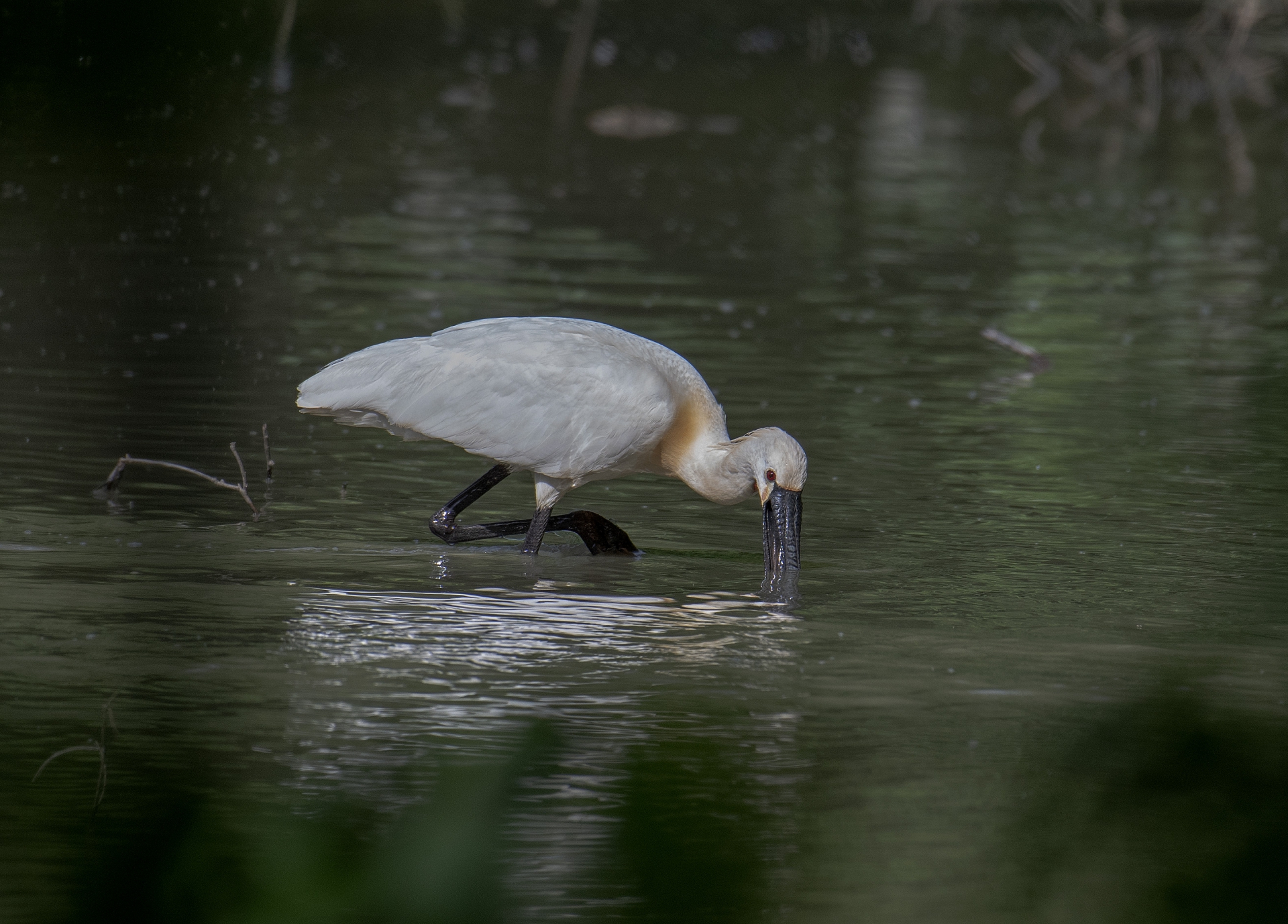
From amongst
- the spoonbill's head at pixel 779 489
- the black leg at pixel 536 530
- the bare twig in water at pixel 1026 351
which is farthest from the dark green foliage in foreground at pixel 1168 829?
the bare twig in water at pixel 1026 351

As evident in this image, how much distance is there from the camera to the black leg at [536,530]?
724cm

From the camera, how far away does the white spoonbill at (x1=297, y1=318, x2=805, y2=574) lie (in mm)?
6875

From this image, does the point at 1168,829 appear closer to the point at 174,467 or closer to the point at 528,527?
the point at 528,527

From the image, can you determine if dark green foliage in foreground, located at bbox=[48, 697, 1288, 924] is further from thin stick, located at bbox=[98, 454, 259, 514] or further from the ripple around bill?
thin stick, located at bbox=[98, 454, 259, 514]

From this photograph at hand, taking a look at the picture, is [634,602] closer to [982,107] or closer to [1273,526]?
[1273,526]

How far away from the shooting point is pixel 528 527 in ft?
24.2

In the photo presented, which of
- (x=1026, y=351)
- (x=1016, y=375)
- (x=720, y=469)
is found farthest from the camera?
Result: (x=1016, y=375)

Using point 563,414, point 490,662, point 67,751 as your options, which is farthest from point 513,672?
point 67,751

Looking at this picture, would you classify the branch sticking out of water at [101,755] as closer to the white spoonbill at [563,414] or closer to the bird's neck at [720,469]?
the white spoonbill at [563,414]

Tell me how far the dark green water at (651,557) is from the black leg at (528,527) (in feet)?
0.33

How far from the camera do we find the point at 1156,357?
12.1 metres

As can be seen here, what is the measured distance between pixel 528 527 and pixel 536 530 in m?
0.12

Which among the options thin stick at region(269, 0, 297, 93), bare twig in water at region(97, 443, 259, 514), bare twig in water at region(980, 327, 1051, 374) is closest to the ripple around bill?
bare twig in water at region(97, 443, 259, 514)

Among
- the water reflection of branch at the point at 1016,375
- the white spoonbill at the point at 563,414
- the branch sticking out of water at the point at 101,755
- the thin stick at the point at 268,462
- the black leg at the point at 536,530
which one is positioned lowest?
the water reflection of branch at the point at 1016,375
